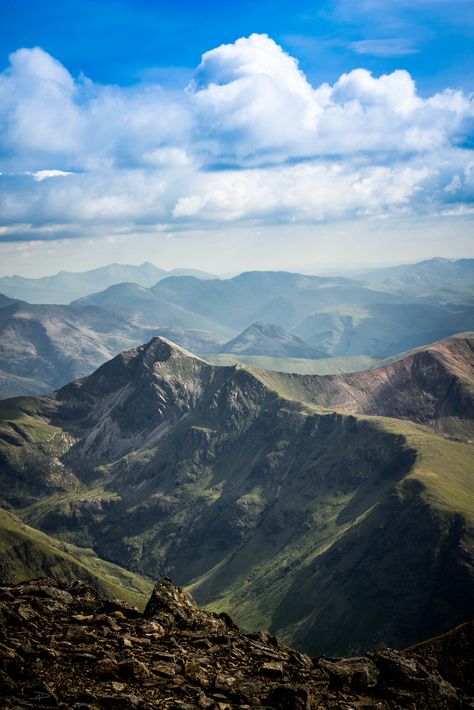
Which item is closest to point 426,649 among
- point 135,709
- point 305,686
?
point 305,686

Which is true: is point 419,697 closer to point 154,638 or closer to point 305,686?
point 305,686

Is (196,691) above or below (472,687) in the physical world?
above

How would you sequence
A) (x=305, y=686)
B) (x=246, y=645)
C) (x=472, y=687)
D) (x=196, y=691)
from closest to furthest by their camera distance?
(x=196, y=691) → (x=305, y=686) → (x=246, y=645) → (x=472, y=687)

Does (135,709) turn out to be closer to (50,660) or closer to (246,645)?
(50,660)

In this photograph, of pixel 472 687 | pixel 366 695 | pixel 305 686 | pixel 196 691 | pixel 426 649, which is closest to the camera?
pixel 196 691

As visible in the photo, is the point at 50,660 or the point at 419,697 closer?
the point at 50,660

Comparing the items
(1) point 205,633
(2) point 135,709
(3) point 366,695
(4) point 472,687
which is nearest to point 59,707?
(2) point 135,709

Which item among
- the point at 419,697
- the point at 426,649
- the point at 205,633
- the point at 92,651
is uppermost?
the point at 92,651
